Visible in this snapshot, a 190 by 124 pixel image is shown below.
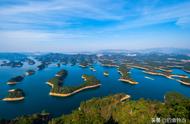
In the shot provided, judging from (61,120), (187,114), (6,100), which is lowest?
(6,100)

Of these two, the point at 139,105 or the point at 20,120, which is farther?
the point at 139,105

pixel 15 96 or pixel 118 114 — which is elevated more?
pixel 118 114

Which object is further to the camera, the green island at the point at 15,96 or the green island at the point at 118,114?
the green island at the point at 15,96

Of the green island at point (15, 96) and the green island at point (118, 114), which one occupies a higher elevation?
the green island at point (118, 114)

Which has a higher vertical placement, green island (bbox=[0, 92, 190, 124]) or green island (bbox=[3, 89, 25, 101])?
green island (bbox=[0, 92, 190, 124])

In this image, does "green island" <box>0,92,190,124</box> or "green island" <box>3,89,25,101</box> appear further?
"green island" <box>3,89,25,101</box>

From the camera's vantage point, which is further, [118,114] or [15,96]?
[15,96]

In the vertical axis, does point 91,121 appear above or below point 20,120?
above

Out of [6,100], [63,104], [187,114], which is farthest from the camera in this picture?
[6,100]

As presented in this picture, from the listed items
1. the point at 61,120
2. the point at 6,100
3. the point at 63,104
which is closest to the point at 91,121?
the point at 61,120

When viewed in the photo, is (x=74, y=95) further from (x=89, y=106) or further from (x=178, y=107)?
(x=178, y=107)

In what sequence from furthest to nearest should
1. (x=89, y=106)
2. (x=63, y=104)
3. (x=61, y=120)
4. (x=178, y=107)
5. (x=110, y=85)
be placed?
1. (x=110, y=85)
2. (x=63, y=104)
3. (x=89, y=106)
4. (x=61, y=120)
5. (x=178, y=107)
